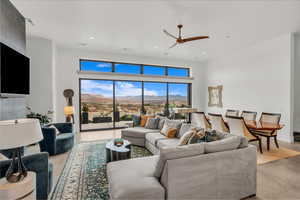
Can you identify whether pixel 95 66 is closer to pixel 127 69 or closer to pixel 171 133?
pixel 127 69

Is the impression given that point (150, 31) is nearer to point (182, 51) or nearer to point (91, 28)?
point (91, 28)

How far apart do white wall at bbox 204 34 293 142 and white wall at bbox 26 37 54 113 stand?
717 centimetres

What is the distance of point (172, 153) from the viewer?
1767 millimetres

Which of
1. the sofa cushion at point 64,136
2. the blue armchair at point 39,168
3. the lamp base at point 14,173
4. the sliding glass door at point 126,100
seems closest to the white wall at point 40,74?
the sofa cushion at point 64,136

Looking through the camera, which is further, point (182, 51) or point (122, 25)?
point (182, 51)

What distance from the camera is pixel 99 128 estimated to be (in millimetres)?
6781

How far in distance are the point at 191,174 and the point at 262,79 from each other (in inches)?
219

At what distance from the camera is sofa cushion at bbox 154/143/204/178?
1756 millimetres

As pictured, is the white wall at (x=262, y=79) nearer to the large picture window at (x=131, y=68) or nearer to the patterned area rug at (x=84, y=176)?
the large picture window at (x=131, y=68)

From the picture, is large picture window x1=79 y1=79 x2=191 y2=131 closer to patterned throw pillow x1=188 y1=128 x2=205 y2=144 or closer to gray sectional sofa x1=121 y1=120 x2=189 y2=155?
gray sectional sofa x1=121 y1=120 x2=189 y2=155

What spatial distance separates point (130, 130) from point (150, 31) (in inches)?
117

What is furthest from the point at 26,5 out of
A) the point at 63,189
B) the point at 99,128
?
the point at 99,128

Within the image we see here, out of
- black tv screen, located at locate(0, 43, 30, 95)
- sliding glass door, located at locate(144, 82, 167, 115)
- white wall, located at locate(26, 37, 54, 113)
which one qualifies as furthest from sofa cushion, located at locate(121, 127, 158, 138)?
sliding glass door, located at locate(144, 82, 167, 115)

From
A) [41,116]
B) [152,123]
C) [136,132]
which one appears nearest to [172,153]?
[136,132]
